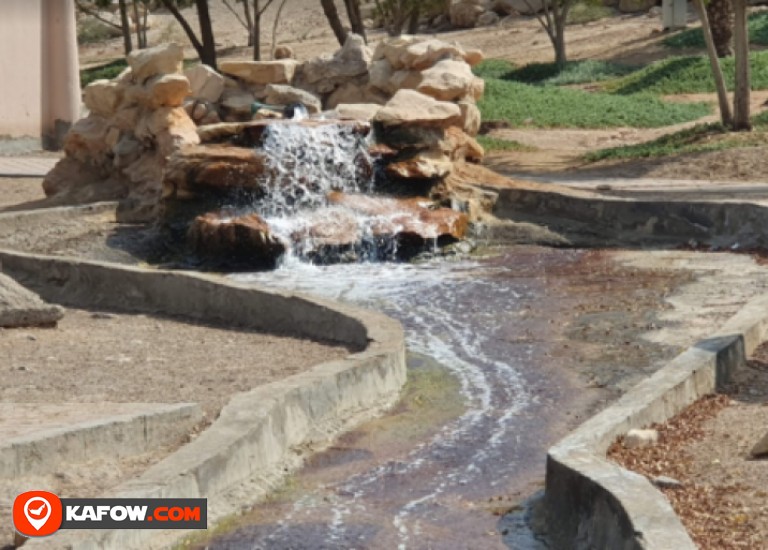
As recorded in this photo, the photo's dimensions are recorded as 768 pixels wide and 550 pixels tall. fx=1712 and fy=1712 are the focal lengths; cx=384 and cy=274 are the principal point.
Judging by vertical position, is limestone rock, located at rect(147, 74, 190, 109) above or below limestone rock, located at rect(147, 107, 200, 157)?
above

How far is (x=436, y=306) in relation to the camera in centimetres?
1298

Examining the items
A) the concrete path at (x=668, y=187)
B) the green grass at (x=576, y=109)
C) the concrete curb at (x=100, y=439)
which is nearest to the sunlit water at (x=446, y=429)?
the concrete curb at (x=100, y=439)

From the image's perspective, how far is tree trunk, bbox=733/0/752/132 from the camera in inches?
827

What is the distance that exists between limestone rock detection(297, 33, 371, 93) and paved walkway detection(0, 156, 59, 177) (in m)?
3.80

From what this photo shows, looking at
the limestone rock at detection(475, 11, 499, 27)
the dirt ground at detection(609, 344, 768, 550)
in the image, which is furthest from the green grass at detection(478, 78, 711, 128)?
the dirt ground at detection(609, 344, 768, 550)

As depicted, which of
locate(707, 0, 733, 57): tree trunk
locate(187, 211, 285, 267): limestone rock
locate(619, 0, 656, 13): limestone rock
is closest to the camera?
locate(187, 211, 285, 267): limestone rock

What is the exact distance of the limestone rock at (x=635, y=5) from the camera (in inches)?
1619

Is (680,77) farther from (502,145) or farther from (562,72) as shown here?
(502,145)

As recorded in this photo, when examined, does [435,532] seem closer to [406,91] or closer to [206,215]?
[206,215]

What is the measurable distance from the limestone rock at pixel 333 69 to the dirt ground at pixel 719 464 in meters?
11.2

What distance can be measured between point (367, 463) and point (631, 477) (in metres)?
2.11

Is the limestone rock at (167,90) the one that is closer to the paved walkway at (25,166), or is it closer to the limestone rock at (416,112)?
the limestone rock at (416,112)

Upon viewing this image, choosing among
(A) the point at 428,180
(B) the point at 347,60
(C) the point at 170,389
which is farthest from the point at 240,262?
(C) the point at 170,389

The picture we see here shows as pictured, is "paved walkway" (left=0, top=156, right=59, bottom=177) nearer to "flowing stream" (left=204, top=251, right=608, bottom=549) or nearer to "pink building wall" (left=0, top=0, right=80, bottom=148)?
"pink building wall" (left=0, top=0, right=80, bottom=148)
